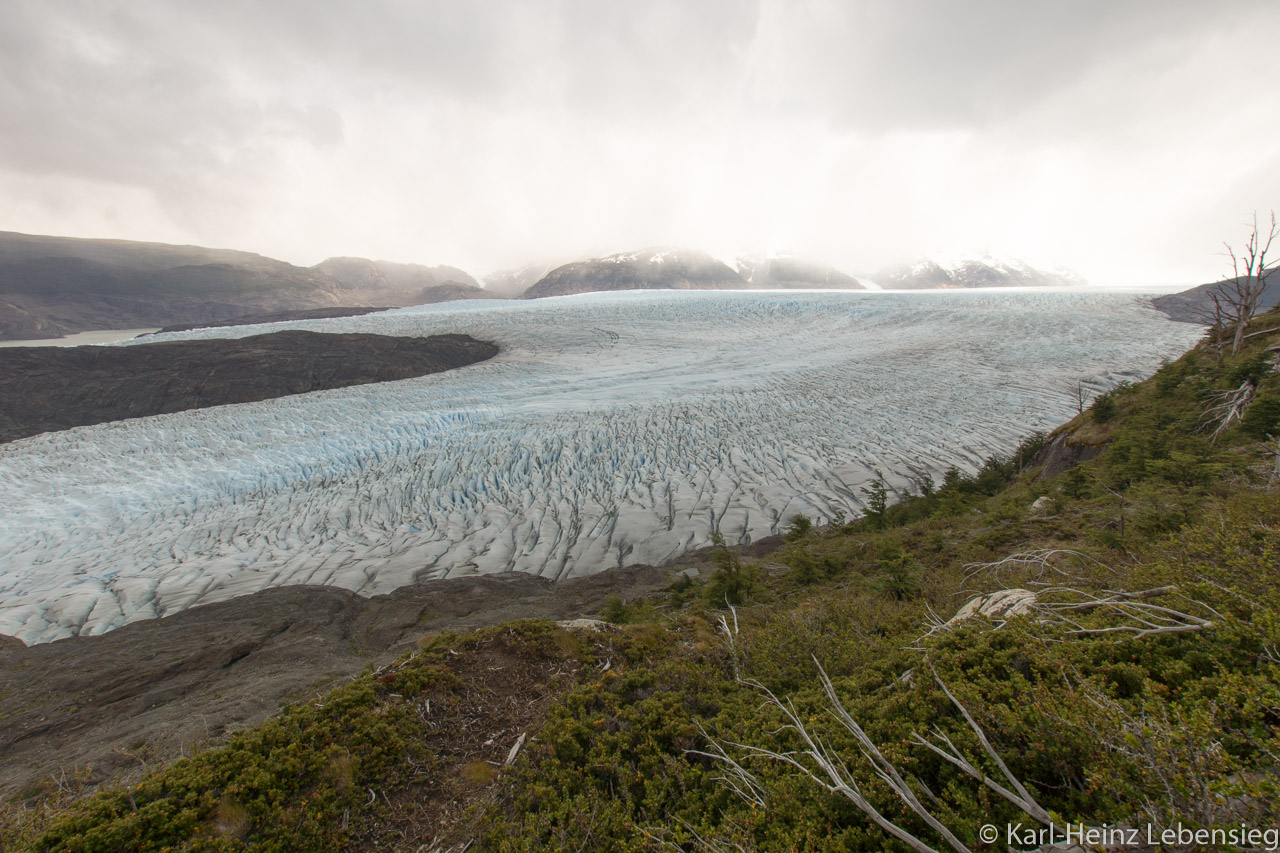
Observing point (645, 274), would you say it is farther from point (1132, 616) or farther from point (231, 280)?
point (1132, 616)

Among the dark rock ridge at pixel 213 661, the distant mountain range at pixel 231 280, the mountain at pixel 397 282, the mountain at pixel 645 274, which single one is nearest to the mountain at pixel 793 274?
the distant mountain range at pixel 231 280

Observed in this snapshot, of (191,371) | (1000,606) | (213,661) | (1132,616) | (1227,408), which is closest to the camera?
(1132,616)

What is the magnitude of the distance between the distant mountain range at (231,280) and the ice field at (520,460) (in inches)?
2052

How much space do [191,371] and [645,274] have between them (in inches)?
3049

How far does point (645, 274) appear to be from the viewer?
9138 centimetres

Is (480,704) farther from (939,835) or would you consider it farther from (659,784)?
(939,835)

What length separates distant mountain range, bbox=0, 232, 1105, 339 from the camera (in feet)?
252

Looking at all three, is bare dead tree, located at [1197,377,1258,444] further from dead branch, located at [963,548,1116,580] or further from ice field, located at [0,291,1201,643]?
ice field, located at [0,291,1201,643]

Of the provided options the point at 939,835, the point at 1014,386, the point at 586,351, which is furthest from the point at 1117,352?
the point at 939,835

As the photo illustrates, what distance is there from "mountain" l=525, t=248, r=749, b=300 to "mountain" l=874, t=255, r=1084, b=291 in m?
60.2

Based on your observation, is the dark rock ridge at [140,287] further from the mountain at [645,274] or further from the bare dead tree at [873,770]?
the bare dead tree at [873,770]

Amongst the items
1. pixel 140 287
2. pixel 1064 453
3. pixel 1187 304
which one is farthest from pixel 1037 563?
pixel 140 287

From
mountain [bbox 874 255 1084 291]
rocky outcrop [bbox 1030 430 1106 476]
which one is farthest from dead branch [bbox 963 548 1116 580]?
mountain [bbox 874 255 1084 291]

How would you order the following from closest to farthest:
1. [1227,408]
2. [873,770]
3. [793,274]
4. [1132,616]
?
[873,770] → [1132,616] → [1227,408] → [793,274]
